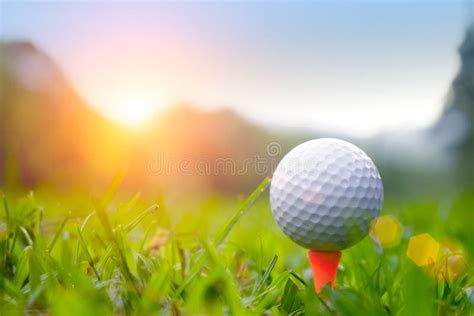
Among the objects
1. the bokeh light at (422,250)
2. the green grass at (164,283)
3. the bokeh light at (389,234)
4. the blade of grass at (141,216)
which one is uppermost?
the blade of grass at (141,216)

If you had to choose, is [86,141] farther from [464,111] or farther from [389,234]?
[464,111]

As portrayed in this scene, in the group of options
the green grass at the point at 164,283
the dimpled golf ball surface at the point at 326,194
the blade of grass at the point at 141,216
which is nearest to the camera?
the green grass at the point at 164,283

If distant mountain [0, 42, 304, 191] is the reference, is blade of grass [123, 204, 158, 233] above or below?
above

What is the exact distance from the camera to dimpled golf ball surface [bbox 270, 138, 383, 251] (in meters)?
1.64

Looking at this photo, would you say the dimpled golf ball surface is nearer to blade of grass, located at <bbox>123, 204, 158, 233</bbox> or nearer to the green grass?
the green grass

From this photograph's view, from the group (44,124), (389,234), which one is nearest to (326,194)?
(389,234)

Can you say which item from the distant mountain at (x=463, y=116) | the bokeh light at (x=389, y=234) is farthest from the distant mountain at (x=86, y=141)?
the distant mountain at (x=463, y=116)

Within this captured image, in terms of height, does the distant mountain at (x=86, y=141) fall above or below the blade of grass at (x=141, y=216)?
below

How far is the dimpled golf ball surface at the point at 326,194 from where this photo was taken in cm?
164

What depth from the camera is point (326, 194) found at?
5.47 ft

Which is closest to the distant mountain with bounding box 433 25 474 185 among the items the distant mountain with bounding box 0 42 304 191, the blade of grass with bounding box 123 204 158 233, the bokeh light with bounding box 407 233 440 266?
the distant mountain with bounding box 0 42 304 191

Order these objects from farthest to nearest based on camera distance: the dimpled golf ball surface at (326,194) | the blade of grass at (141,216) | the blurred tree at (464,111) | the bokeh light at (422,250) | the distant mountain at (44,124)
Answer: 1. the blurred tree at (464,111)
2. the distant mountain at (44,124)
3. the bokeh light at (422,250)
4. the dimpled golf ball surface at (326,194)
5. the blade of grass at (141,216)

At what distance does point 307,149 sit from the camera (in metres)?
1.79

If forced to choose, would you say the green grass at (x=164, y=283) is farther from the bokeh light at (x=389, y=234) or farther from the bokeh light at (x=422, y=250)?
the bokeh light at (x=389, y=234)
